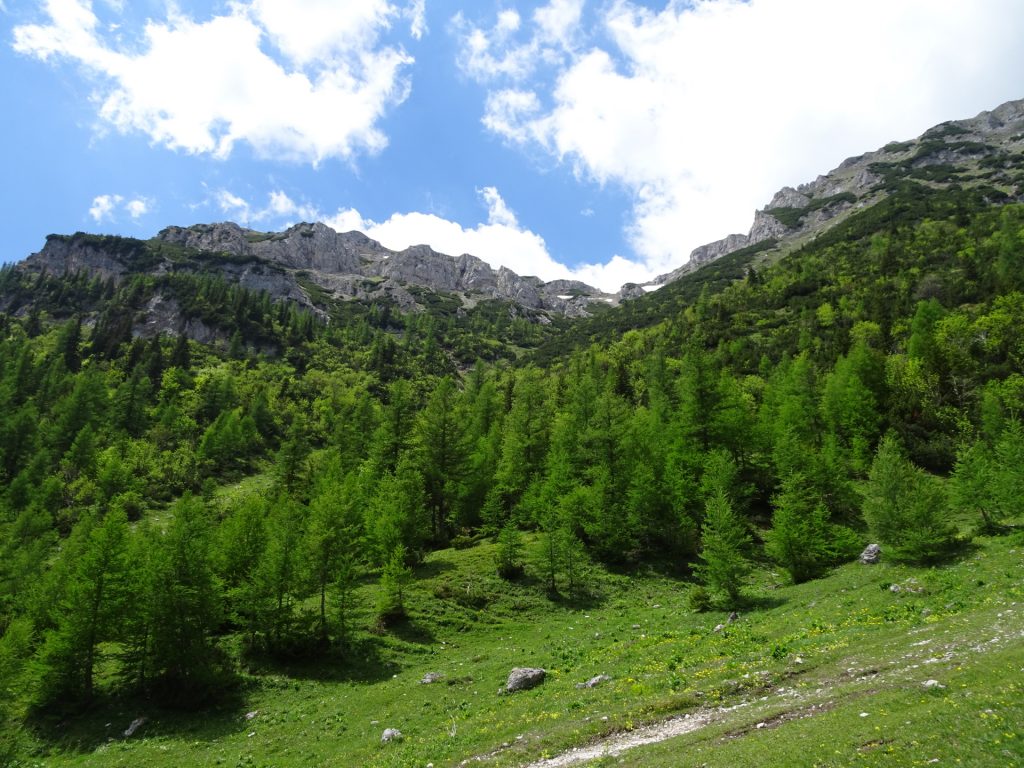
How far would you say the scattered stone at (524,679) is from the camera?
932 inches

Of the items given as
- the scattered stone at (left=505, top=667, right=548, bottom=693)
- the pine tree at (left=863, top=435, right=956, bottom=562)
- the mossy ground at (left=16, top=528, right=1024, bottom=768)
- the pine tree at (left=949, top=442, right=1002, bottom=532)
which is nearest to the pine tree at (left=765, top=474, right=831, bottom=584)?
the mossy ground at (left=16, top=528, right=1024, bottom=768)

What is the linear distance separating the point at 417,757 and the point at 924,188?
825 feet

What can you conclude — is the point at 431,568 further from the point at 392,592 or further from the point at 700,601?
the point at 700,601

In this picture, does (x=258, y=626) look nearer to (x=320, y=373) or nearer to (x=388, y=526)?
(x=388, y=526)

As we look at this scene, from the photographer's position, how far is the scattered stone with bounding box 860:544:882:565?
1303 inches

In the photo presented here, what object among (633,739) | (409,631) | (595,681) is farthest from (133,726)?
(633,739)

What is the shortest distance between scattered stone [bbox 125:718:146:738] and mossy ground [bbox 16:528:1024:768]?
0.49 m

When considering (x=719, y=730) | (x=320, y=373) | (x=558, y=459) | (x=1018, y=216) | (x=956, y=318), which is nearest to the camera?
(x=719, y=730)

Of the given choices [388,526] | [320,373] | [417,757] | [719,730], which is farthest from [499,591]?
[320,373]

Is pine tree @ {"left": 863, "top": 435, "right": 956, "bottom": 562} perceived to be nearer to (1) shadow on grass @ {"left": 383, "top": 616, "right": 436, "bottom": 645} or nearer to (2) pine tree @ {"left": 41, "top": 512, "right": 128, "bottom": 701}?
(1) shadow on grass @ {"left": 383, "top": 616, "right": 436, "bottom": 645}

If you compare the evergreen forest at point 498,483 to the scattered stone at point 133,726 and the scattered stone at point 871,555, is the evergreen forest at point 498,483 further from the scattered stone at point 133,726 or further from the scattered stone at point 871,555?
the scattered stone at point 133,726

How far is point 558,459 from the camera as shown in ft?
176

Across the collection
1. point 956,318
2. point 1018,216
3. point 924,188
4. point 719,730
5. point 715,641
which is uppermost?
point 924,188

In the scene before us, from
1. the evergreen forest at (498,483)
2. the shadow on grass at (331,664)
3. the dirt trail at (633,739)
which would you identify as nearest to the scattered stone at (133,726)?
the evergreen forest at (498,483)
